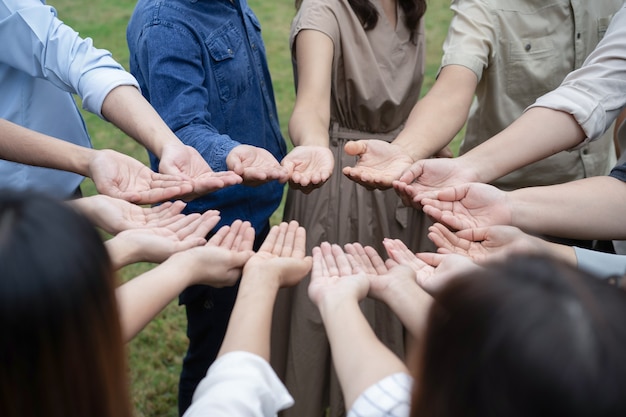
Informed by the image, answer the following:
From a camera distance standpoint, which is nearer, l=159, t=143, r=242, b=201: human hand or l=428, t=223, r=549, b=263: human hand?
l=428, t=223, r=549, b=263: human hand

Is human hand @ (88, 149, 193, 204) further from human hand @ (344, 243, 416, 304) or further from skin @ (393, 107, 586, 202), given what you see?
skin @ (393, 107, 586, 202)

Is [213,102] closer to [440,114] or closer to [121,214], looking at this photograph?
[121,214]

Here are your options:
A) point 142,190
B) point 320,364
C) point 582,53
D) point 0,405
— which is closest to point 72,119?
point 142,190

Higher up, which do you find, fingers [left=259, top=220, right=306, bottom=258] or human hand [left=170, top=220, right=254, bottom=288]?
human hand [left=170, top=220, right=254, bottom=288]

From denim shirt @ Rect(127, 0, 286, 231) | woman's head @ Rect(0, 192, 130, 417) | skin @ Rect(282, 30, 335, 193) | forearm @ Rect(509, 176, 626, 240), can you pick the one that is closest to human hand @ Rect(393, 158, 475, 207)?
forearm @ Rect(509, 176, 626, 240)

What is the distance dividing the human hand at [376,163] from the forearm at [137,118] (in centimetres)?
71

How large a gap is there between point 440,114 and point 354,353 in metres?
1.53

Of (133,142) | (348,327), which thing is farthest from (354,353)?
(133,142)

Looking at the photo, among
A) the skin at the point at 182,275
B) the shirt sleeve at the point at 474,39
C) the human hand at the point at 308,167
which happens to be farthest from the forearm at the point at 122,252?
the shirt sleeve at the point at 474,39

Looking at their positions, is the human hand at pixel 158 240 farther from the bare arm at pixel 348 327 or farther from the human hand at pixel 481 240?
the human hand at pixel 481 240

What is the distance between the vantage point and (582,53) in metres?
2.73

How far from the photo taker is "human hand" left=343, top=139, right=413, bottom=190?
2.43 m

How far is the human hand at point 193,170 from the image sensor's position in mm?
2191

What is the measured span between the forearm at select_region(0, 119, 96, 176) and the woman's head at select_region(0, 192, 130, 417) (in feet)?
3.74
